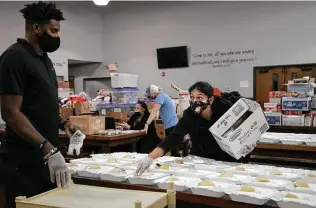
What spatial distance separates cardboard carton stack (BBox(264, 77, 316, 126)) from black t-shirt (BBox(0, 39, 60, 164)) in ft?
15.0

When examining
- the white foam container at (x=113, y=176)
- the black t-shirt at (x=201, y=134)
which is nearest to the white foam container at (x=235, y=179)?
the white foam container at (x=113, y=176)

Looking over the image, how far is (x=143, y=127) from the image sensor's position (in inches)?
233

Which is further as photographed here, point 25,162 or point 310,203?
point 25,162

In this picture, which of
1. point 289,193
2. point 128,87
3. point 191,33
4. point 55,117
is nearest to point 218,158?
point 289,193

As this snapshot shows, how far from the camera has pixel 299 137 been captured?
368 cm

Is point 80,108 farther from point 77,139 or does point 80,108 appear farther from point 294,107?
point 77,139

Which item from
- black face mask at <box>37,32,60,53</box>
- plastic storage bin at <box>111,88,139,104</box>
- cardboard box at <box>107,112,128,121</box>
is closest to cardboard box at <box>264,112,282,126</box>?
cardboard box at <box>107,112,128,121</box>

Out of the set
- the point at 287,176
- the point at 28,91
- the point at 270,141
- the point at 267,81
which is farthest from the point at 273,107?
the point at 28,91

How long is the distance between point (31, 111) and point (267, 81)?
22.1 ft

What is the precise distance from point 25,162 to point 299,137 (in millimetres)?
2841

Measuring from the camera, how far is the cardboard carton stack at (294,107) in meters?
5.68

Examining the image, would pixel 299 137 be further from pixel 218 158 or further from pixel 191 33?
pixel 191 33

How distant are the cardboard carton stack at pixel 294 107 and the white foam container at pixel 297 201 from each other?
4264mm

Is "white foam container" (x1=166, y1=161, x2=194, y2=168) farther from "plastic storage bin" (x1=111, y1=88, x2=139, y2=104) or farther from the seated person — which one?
"plastic storage bin" (x1=111, y1=88, x2=139, y2=104)
